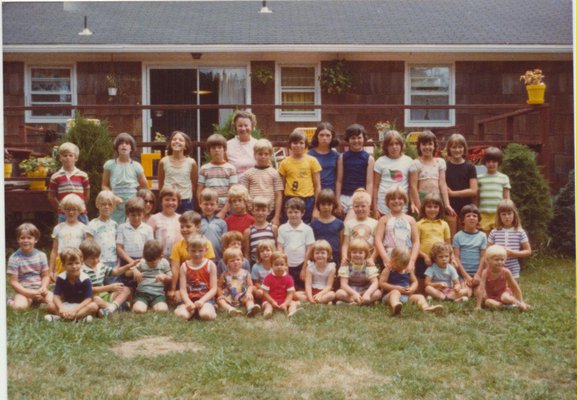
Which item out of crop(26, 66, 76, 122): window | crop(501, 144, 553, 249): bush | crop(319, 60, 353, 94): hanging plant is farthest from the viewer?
crop(26, 66, 76, 122): window

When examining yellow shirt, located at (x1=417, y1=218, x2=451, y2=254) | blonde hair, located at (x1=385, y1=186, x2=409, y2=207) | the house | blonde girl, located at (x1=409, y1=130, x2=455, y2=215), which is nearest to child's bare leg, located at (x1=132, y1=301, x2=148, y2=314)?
blonde hair, located at (x1=385, y1=186, x2=409, y2=207)

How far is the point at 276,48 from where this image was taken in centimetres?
1180

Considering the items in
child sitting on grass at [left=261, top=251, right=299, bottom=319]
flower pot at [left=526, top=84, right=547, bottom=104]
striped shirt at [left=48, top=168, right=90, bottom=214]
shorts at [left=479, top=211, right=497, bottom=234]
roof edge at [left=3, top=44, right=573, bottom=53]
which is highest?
roof edge at [left=3, top=44, right=573, bottom=53]

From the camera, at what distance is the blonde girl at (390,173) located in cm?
631

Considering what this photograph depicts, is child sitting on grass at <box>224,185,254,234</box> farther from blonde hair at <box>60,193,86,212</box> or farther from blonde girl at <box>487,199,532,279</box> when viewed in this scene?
blonde girl at <box>487,199,532,279</box>

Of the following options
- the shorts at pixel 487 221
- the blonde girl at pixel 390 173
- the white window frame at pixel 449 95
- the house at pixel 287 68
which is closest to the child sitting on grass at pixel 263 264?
the blonde girl at pixel 390 173

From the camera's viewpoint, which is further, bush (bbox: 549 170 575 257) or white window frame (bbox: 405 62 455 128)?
white window frame (bbox: 405 62 455 128)

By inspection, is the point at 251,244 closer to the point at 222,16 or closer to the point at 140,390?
the point at 140,390

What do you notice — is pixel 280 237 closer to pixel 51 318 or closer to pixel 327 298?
pixel 327 298

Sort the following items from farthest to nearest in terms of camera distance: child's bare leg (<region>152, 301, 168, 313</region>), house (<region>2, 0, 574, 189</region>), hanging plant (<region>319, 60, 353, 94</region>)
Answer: hanging plant (<region>319, 60, 353, 94</region>), house (<region>2, 0, 574, 189</region>), child's bare leg (<region>152, 301, 168, 313</region>)

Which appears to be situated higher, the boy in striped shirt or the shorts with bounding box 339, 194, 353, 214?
the boy in striped shirt

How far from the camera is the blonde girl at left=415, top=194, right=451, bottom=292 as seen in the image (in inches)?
236

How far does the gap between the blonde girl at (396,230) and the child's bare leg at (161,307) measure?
1.74 metres

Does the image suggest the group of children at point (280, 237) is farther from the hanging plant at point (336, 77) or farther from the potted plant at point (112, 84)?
the potted plant at point (112, 84)
